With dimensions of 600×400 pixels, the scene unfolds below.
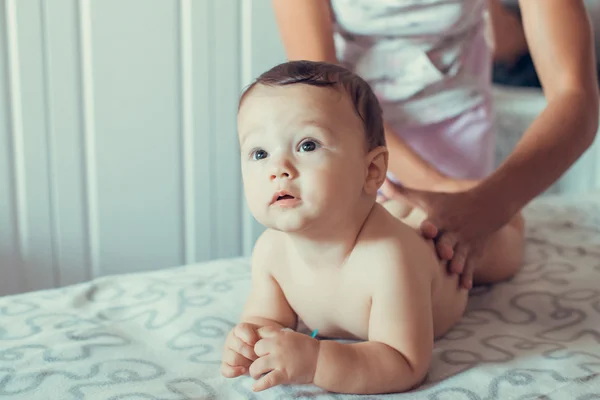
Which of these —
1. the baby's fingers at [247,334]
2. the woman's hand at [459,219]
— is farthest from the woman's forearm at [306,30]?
the baby's fingers at [247,334]

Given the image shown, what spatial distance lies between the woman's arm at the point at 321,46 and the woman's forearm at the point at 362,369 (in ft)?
1.53

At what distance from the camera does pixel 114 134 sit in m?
1.51

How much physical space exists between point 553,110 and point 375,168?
41 cm

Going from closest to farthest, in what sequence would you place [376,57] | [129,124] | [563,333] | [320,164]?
[320,164], [563,333], [376,57], [129,124]

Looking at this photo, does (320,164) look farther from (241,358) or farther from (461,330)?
(461,330)

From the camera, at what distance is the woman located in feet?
3.15

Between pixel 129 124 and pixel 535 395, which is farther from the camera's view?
pixel 129 124

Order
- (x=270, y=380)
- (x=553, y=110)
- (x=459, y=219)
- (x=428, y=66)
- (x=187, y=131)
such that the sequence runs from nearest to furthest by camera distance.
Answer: (x=270, y=380)
(x=459, y=219)
(x=553, y=110)
(x=428, y=66)
(x=187, y=131)

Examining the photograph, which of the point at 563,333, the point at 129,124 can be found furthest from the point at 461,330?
the point at 129,124

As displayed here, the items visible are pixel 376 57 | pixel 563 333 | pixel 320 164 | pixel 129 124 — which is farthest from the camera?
pixel 129 124

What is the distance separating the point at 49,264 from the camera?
60.5 inches

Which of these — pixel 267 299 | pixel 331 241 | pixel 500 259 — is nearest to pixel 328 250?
pixel 331 241

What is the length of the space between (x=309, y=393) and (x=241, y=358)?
0.08 m

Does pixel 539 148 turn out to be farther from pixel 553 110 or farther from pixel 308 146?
pixel 308 146
